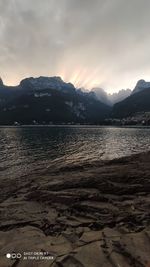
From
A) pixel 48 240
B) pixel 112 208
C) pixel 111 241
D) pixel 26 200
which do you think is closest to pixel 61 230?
pixel 48 240

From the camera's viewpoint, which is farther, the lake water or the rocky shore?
the lake water

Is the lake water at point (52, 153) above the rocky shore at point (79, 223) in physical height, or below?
below

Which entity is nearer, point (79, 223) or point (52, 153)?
point (79, 223)

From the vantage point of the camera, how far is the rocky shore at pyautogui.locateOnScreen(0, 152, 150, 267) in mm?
8578

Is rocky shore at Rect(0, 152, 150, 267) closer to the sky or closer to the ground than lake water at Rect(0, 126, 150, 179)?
closer to the sky

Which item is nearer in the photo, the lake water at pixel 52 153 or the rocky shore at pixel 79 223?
the rocky shore at pixel 79 223

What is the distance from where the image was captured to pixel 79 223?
12.1 metres

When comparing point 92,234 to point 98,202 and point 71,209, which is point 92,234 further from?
point 98,202

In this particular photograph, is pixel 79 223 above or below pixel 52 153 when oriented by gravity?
above

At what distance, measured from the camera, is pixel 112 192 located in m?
17.6

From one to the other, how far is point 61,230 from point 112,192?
7147 millimetres

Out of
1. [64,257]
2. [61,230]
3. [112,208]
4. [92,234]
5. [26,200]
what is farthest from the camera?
[26,200]

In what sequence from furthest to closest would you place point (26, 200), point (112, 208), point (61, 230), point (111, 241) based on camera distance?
point (26, 200), point (112, 208), point (61, 230), point (111, 241)

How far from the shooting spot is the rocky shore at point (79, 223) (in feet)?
28.1
